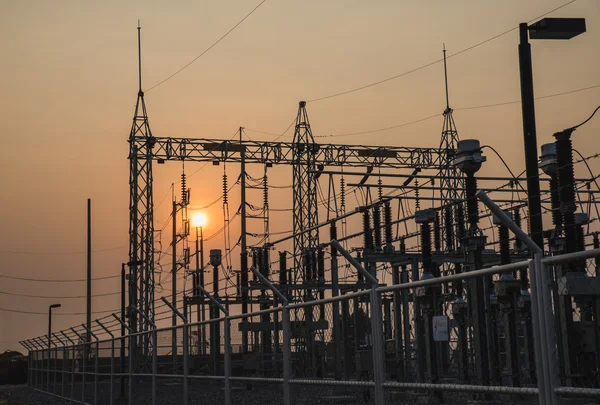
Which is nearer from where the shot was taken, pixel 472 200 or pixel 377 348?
pixel 377 348

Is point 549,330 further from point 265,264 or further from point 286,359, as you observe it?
point 265,264

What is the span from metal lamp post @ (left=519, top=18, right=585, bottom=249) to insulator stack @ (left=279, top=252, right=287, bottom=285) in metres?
20.3

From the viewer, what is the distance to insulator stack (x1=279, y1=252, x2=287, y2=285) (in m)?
32.0

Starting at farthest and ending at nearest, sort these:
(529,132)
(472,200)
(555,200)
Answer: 1. (555,200)
2. (472,200)
3. (529,132)

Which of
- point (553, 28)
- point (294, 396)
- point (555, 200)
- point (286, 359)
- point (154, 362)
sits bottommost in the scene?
point (294, 396)

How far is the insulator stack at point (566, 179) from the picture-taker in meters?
11.9

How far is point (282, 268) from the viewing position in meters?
33.2

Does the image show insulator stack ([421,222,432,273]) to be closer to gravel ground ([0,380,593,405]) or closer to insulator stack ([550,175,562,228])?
insulator stack ([550,175,562,228])

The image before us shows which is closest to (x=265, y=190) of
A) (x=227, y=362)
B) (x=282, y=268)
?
(x=282, y=268)

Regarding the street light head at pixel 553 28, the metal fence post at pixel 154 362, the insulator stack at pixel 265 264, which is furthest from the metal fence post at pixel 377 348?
the insulator stack at pixel 265 264

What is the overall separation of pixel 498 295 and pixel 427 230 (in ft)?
14.4

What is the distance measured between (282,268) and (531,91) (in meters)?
22.9

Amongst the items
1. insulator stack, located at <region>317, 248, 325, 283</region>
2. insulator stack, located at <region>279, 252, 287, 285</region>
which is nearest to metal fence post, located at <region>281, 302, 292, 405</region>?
insulator stack, located at <region>317, 248, 325, 283</region>

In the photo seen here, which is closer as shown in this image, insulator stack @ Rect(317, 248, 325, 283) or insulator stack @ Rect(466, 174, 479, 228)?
insulator stack @ Rect(466, 174, 479, 228)
